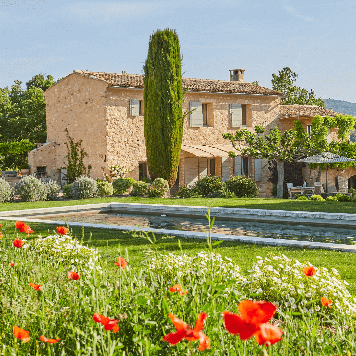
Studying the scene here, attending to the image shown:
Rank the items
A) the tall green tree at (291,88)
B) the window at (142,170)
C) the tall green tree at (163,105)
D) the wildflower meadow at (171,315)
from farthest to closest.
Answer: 1. the tall green tree at (291,88)
2. the window at (142,170)
3. the tall green tree at (163,105)
4. the wildflower meadow at (171,315)

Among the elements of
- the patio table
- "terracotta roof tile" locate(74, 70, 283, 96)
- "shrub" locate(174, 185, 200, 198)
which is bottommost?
the patio table

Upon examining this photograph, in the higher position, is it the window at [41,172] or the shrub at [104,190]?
the window at [41,172]

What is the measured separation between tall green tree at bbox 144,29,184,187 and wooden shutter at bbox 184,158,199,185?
3766mm

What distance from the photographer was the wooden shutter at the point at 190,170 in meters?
26.5

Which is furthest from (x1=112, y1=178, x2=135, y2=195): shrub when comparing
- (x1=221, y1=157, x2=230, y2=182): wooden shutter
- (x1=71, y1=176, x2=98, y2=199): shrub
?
(x1=221, y1=157, x2=230, y2=182): wooden shutter

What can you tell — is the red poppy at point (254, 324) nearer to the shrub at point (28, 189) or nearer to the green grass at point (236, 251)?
the green grass at point (236, 251)

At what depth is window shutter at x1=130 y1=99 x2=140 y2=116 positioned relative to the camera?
82.7 feet

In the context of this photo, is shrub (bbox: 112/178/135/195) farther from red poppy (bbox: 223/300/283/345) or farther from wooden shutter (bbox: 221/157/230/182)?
red poppy (bbox: 223/300/283/345)

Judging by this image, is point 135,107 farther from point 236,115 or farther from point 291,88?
point 291,88

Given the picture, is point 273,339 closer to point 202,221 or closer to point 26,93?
point 202,221

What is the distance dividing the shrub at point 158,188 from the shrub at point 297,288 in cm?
1621

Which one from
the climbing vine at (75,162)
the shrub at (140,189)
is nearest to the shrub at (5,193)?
the shrub at (140,189)

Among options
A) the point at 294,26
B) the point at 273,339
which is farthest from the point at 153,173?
the point at 273,339

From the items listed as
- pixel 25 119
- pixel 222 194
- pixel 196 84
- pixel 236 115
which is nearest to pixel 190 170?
pixel 236 115
